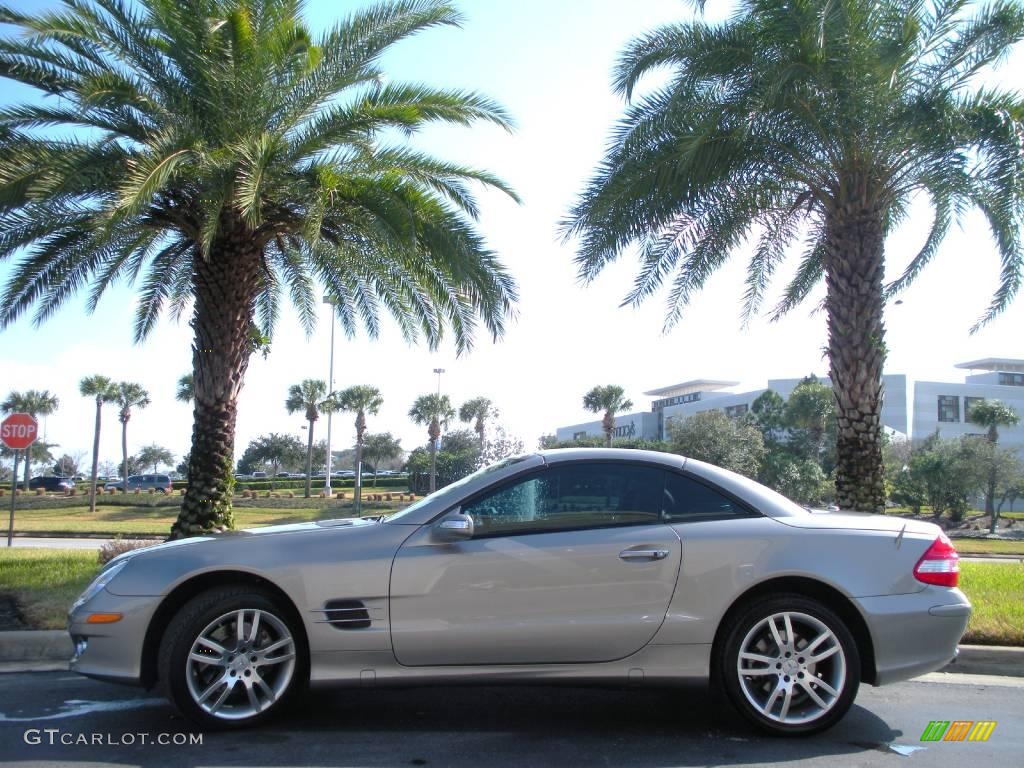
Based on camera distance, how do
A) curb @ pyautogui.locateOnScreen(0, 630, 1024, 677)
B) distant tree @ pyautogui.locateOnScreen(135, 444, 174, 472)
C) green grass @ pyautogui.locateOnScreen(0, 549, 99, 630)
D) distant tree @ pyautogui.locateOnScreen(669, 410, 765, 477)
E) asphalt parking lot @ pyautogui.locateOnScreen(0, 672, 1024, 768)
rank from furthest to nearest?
distant tree @ pyautogui.locateOnScreen(135, 444, 174, 472)
distant tree @ pyautogui.locateOnScreen(669, 410, 765, 477)
green grass @ pyautogui.locateOnScreen(0, 549, 99, 630)
curb @ pyautogui.locateOnScreen(0, 630, 1024, 677)
asphalt parking lot @ pyautogui.locateOnScreen(0, 672, 1024, 768)

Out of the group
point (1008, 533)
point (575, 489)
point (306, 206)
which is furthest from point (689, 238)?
point (1008, 533)

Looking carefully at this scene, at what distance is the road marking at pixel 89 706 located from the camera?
15.2ft

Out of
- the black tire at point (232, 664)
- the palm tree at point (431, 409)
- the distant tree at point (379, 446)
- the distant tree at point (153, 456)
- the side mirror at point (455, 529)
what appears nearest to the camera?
the black tire at point (232, 664)

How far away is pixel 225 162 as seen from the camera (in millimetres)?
8828

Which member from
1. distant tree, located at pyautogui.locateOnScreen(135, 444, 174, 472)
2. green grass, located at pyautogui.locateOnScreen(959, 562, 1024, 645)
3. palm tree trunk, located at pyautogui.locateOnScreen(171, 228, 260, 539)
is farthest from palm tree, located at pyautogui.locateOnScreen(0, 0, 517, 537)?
distant tree, located at pyautogui.locateOnScreen(135, 444, 174, 472)

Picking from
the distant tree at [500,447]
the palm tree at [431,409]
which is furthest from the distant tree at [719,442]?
the palm tree at [431,409]

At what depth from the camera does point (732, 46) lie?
9.67 m

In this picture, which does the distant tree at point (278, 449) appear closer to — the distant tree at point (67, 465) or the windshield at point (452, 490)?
the distant tree at point (67, 465)

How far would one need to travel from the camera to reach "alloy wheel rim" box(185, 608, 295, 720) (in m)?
4.26

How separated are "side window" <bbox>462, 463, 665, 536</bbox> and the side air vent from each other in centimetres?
73

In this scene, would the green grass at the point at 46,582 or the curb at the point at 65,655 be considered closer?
the curb at the point at 65,655

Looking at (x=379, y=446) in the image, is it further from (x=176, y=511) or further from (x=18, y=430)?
(x=18, y=430)

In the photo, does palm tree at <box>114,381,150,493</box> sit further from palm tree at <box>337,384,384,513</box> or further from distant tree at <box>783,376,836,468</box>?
distant tree at <box>783,376,836,468</box>

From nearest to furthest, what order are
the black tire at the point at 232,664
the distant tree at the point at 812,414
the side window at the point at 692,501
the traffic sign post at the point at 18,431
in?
the black tire at the point at 232,664, the side window at the point at 692,501, the traffic sign post at the point at 18,431, the distant tree at the point at 812,414
